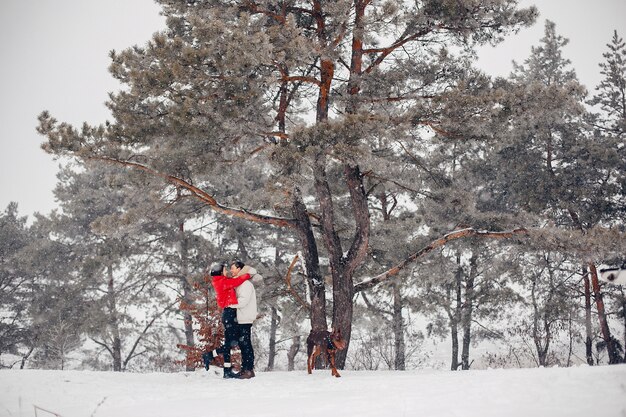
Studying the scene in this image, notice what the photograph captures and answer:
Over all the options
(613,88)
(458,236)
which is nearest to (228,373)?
(458,236)

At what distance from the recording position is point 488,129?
28.5 feet

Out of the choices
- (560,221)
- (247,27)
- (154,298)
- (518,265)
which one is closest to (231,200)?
(247,27)

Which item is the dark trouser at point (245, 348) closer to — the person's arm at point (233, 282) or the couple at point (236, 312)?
the couple at point (236, 312)

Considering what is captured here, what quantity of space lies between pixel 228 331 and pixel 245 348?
0.37m

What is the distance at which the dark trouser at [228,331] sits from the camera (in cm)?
718

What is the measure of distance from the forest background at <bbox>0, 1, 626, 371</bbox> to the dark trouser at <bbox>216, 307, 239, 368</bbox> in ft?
3.84

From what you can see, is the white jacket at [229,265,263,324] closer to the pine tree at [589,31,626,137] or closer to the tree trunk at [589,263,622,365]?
the tree trunk at [589,263,622,365]

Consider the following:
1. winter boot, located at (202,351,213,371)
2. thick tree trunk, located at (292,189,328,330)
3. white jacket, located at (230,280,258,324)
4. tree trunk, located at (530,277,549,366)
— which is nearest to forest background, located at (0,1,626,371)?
thick tree trunk, located at (292,189,328,330)

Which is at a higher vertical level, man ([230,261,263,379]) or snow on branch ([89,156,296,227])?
snow on branch ([89,156,296,227])

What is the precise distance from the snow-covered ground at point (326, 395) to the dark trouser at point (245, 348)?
0.31 meters

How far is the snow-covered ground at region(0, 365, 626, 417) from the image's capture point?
12.8ft

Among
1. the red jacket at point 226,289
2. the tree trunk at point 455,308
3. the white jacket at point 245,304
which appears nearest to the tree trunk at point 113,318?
the red jacket at point 226,289

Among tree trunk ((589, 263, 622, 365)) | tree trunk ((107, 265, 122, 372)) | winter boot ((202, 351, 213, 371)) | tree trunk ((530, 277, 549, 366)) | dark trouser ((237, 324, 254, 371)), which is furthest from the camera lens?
tree trunk ((107, 265, 122, 372))

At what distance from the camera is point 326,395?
16.9 feet
